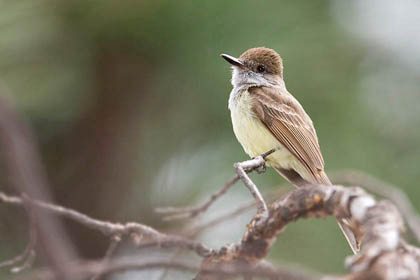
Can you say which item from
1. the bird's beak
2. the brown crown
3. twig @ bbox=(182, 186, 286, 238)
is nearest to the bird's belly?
the bird's beak

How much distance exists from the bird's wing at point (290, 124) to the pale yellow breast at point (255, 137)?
0.04 m

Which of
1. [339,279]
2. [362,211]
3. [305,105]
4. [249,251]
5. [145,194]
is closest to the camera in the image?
[339,279]

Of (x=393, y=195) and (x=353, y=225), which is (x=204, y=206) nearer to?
(x=393, y=195)

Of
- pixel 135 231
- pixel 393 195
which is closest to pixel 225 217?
pixel 135 231

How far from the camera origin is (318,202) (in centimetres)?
175

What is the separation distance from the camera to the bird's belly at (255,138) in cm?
422

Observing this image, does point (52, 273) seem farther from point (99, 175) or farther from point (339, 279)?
point (99, 175)

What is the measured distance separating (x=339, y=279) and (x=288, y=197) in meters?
0.61

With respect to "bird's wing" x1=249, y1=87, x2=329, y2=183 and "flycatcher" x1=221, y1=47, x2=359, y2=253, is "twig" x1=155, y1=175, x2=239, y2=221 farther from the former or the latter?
"bird's wing" x1=249, y1=87, x2=329, y2=183

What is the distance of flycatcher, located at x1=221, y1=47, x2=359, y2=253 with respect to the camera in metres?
4.20

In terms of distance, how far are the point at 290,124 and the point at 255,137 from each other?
0.43 meters

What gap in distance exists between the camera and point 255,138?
14.0ft

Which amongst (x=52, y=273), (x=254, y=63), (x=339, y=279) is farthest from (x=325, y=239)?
(x=52, y=273)

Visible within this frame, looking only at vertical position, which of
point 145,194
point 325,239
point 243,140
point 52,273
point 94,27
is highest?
point 94,27
